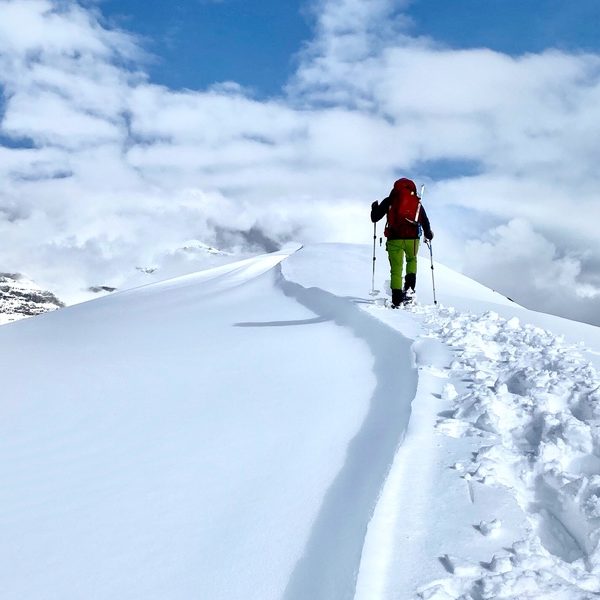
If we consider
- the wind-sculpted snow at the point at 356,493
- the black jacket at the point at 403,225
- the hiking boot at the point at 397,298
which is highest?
the black jacket at the point at 403,225

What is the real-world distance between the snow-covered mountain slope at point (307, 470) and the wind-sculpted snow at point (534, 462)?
0.04 ft

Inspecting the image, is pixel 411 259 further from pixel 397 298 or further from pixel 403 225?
pixel 397 298

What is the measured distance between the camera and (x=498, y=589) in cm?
245

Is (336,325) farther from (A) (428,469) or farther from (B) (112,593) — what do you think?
(B) (112,593)

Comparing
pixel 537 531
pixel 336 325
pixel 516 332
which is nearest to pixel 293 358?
pixel 336 325

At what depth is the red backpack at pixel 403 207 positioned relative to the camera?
431 inches

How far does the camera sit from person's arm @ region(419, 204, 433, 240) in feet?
36.7

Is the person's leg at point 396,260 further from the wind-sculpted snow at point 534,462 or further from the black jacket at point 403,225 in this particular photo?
the wind-sculpted snow at point 534,462

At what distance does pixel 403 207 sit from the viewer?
10.9m

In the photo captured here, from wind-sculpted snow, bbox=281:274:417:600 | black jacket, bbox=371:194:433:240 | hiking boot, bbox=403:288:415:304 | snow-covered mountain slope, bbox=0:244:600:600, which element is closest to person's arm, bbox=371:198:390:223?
black jacket, bbox=371:194:433:240

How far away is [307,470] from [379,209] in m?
8.08

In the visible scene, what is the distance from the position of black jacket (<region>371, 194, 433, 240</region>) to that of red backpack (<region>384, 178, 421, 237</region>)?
0.04 metres

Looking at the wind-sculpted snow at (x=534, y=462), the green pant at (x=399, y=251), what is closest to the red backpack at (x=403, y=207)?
the green pant at (x=399, y=251)

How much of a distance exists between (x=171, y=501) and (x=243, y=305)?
8.47 meters
